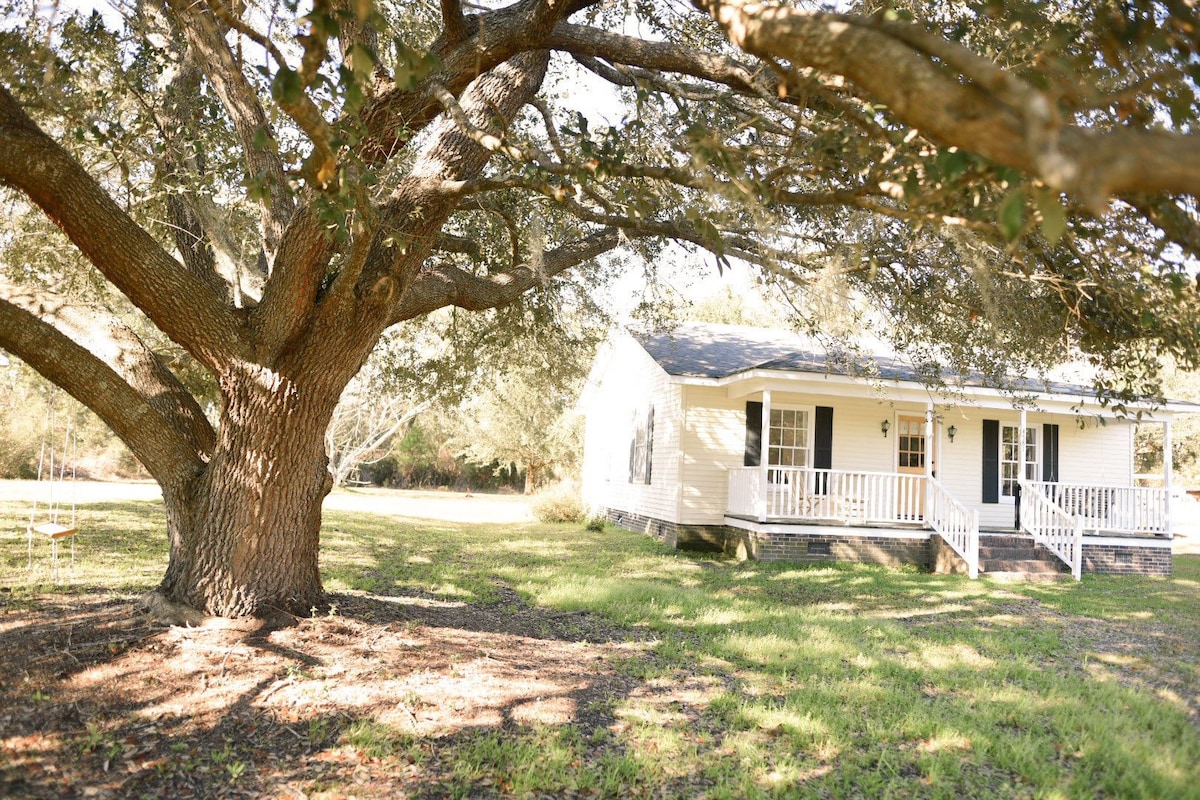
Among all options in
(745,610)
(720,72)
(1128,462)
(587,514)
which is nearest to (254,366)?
(720,72)

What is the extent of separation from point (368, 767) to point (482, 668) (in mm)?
1700

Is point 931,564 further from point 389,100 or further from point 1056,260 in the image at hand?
point 389,100

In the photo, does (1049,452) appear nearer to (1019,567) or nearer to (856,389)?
(1019,567)

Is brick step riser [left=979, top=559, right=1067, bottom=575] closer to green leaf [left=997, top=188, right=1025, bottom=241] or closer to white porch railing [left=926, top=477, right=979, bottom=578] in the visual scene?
white porch railing [left=926, top=477, right=979, bottom=578]

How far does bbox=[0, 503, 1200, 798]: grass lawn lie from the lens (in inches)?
162

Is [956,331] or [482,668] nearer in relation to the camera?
[482,668]

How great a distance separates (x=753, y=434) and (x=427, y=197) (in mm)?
9835

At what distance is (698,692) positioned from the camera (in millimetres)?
5578

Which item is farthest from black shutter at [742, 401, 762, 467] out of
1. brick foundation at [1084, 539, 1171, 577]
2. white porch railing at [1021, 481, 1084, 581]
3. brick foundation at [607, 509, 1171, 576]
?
brick foundation at [1084, 539, 1171, 577]

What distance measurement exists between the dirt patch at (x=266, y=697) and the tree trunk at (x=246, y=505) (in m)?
0.27

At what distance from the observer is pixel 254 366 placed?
579 cm

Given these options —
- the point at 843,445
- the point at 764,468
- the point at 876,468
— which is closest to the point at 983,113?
the point at 764,468

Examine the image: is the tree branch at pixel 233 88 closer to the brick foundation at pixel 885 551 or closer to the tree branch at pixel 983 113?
the tree branch at pixel 983 113

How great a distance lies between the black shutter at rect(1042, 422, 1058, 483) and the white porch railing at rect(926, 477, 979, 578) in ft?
12.8
